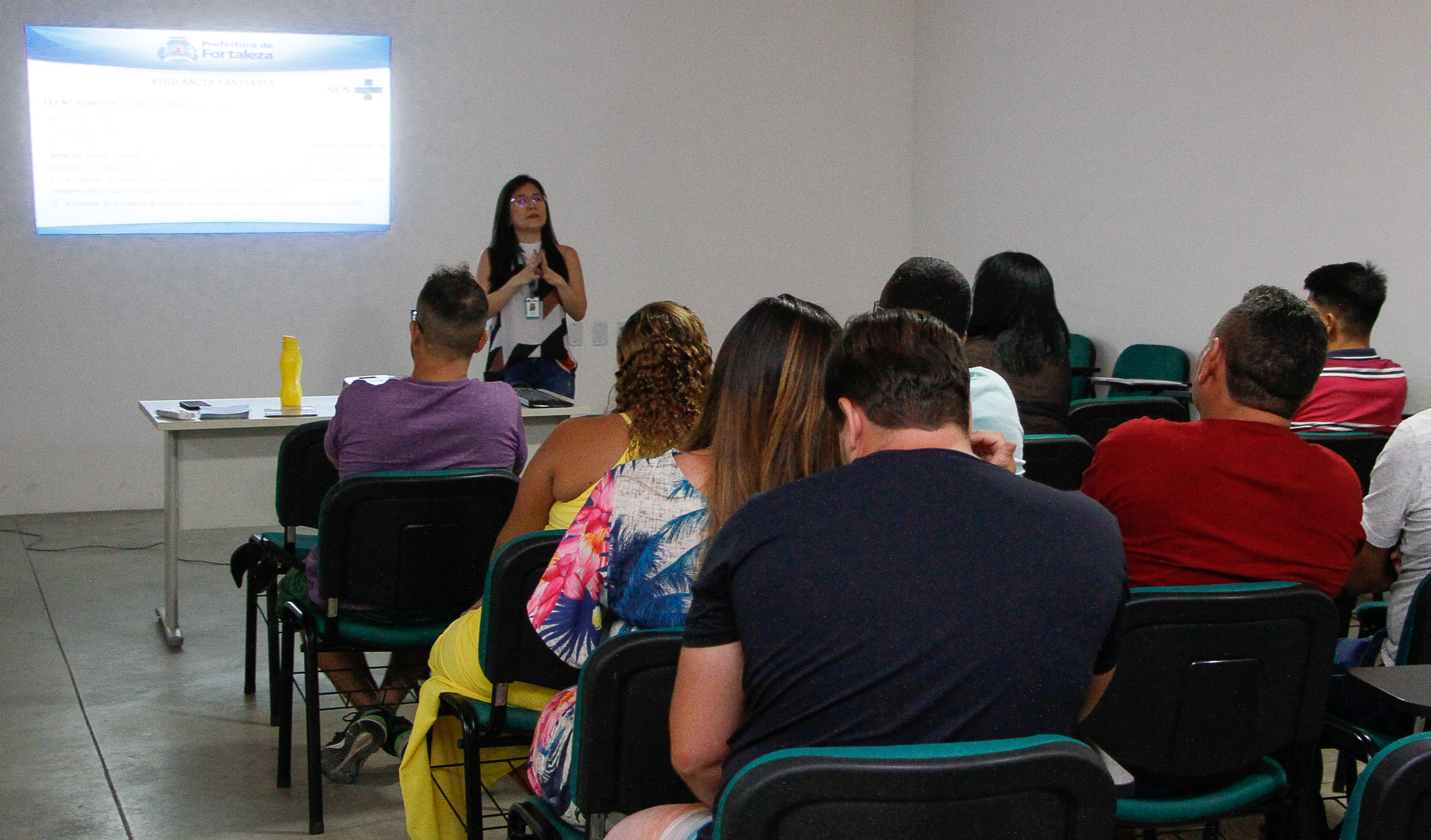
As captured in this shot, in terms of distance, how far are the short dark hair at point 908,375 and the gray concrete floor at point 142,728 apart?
1849 mm


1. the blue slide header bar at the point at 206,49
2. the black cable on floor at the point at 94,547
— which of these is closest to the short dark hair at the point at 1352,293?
the black cable on floor at the point at 94,547

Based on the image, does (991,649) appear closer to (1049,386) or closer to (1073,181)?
(1049,386)

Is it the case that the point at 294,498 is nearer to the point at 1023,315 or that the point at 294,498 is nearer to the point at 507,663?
the point at 507,663

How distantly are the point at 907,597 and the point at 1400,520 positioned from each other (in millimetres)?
1568

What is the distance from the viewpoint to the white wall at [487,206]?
597 centimetres

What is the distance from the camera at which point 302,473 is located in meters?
3.30

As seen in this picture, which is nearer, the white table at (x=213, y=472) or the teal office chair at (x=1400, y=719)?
the teal office chair at (x=1400, y=719)

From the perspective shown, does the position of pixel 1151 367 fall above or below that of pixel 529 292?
below

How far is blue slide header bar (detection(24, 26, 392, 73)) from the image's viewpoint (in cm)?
580

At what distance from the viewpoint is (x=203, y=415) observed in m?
3.82

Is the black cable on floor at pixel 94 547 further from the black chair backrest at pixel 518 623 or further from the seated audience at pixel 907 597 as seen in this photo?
the seated audience at pixel 907 597

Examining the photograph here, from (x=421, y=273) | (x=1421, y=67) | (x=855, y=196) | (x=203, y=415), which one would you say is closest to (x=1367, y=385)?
(x=1421, y=67)

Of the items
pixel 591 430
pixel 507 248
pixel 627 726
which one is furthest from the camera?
pixel 507 248

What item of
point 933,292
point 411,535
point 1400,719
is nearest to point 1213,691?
point 1400,719
